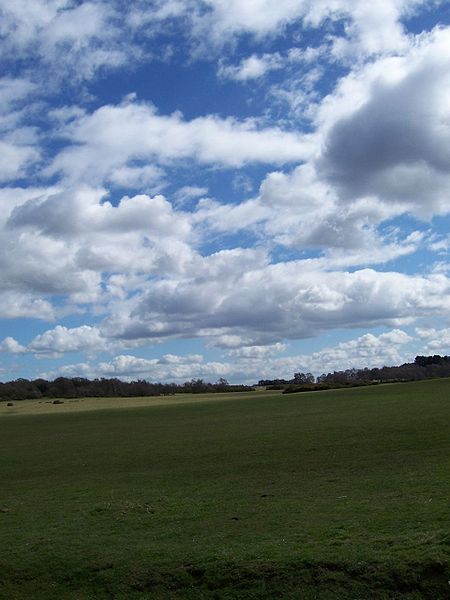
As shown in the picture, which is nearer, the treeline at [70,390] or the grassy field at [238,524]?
the grassy field at [238,524]

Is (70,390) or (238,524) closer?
(238,524)

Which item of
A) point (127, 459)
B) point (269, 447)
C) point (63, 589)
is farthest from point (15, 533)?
point (269, 447)

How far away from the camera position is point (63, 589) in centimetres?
1302

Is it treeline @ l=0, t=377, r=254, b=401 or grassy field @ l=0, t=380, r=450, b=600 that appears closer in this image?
grassy field @ l=0, t=380, r=450, b=600

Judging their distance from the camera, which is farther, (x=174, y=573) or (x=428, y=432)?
(x=428, y=432)

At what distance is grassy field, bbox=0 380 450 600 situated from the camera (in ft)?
39.4

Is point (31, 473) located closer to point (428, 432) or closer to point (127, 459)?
point (127, 459)

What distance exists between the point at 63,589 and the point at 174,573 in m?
2.38

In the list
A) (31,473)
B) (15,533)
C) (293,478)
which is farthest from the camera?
(31,473)

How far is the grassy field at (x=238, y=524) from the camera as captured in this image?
12.0 metres

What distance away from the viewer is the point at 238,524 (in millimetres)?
16281

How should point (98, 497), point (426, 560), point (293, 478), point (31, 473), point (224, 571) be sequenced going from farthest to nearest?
point (31, 473) < point (293, 478) < point (98, 497) < point (224, 571) < point (426, 560)

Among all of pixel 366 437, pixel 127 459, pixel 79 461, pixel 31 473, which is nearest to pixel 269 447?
pixel 366 437

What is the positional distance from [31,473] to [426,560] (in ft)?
77.2
